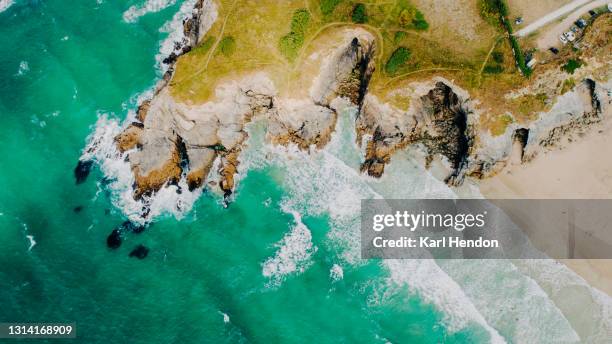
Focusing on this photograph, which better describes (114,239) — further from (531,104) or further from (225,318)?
(531,104)

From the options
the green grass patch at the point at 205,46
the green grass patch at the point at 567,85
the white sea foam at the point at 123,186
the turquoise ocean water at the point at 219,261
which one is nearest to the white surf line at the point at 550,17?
the green grass patch at the point at 567,85

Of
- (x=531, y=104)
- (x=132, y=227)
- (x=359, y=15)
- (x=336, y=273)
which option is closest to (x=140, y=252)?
(x=132, y=227)

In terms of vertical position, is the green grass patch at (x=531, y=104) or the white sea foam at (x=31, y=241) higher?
the green grass patch at (x=531, y=104)

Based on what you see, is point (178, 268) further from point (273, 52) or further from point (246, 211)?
point (273, 52)

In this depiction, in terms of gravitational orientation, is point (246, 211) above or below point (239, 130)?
below

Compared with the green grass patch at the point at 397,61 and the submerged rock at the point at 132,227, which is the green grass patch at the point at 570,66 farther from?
the submerged rock at the point at 132,227

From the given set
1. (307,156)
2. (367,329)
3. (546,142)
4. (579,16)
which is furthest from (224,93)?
(579,16)

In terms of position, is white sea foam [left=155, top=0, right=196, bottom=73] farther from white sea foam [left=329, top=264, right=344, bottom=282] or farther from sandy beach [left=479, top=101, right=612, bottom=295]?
sandy beach [left=479, top=101, right=612, bottom=295]
